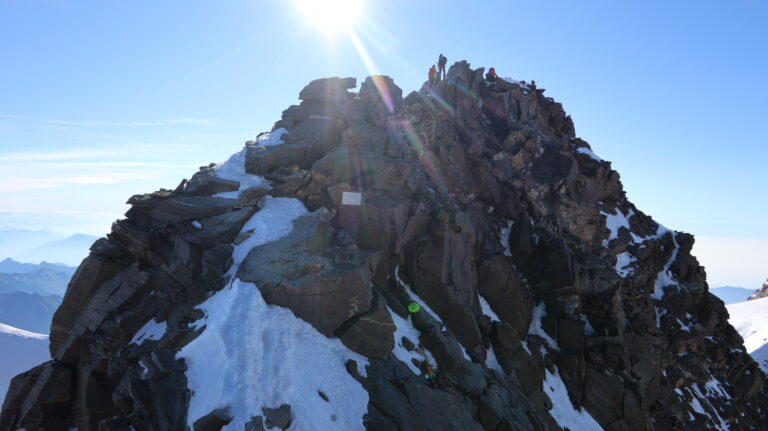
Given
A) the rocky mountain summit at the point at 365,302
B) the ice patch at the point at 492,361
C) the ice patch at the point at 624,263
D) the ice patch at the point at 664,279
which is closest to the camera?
the rocky mountain summit at the point at 365,302

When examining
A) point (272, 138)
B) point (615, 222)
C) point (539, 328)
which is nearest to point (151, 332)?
point (272, 138)

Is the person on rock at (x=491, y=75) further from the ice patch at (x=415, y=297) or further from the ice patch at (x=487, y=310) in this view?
the ice patch at (x=415, y=297)

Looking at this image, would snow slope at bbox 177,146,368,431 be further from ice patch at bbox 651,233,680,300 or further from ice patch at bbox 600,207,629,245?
ice patch at bbox 651,233,680,300

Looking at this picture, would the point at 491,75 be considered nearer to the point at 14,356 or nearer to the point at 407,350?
the point at 407,350

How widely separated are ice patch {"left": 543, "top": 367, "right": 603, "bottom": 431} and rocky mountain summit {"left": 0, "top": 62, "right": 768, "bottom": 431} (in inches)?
5.8

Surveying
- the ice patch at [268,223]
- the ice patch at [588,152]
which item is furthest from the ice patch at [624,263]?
the ice patch at [268,223]

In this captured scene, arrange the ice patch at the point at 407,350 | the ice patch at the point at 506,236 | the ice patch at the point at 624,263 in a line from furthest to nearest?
1. the ice patch at the point at 624,263
2. the ice patch at the point at 506,236
3. the ice patch at the point at 407,350

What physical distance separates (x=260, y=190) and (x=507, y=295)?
62.6 feet

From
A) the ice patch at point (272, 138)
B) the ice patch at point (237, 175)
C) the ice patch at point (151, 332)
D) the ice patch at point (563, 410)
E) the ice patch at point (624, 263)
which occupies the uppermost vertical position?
the ice patch at point (272, 138)

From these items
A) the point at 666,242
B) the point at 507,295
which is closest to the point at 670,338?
the point at 666,242

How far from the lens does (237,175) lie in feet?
85.5

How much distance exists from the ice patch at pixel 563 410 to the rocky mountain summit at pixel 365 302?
0.48 ft

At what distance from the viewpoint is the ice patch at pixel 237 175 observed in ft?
79.8

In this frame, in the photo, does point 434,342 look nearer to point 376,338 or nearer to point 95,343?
point 376,338
